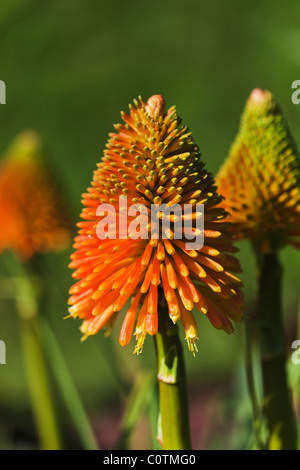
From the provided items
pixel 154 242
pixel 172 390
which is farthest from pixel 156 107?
pixel 172 390

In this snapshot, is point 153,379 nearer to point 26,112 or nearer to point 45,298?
point 45,298

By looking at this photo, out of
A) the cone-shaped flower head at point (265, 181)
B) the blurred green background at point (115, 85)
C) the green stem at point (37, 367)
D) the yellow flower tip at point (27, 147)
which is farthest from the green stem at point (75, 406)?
the blurred green background at point (115, 85)

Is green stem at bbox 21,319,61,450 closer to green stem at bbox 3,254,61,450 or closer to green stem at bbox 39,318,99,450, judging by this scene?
green stem at bbox 3,254,61,450

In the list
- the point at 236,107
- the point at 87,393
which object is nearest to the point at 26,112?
the point at 236,107

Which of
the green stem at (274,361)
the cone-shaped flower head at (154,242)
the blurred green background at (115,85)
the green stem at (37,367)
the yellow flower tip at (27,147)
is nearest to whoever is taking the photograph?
the cone-shaped flower head at (154,242)

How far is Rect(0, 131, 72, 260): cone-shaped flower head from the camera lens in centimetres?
103

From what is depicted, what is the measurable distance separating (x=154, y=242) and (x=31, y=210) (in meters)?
0.62

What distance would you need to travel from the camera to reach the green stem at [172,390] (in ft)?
1.66

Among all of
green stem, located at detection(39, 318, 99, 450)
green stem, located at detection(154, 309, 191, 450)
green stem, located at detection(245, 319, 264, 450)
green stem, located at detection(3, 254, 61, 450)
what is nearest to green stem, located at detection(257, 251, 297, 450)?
green stem, located at detection(245, 319, 264, 450)

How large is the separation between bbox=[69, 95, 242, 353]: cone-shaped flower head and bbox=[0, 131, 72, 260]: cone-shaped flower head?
540 millimetres

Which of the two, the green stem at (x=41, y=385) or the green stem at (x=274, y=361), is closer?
the green stem at (x=274, y=361)

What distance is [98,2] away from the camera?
216cm

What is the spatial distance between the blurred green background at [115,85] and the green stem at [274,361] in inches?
57.6

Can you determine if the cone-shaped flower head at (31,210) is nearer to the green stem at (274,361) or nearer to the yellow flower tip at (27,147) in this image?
the yellow flower tip at (27,147)
